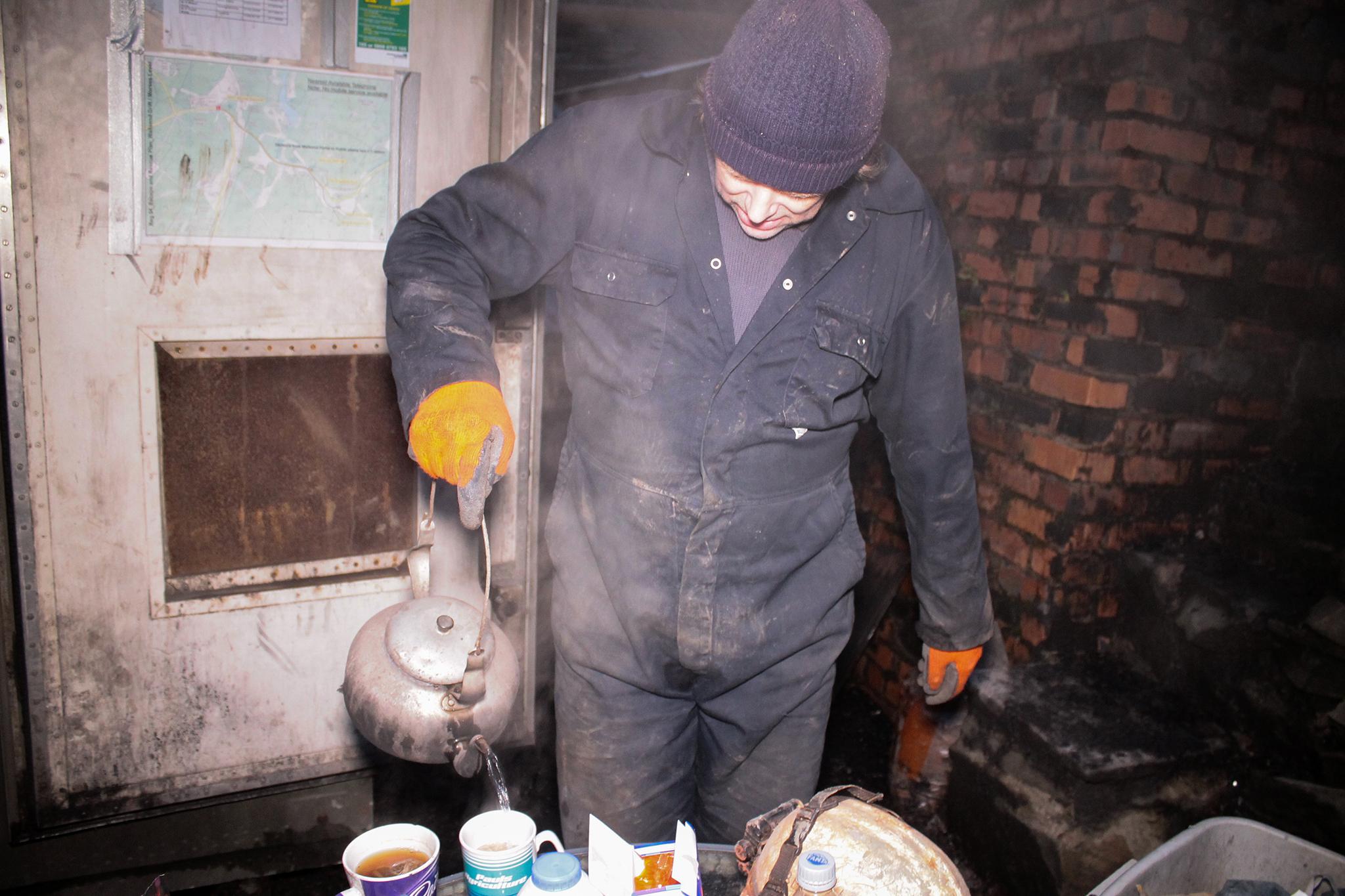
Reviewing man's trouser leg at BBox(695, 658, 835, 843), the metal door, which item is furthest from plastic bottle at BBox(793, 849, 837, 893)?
the metal door

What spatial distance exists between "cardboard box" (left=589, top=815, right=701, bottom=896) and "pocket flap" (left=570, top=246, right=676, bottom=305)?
1.05 meters

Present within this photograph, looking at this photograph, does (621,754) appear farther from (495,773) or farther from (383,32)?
(383,32)

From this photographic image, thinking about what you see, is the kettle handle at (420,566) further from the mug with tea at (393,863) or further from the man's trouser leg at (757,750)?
the man's trouser leg at (757,750)

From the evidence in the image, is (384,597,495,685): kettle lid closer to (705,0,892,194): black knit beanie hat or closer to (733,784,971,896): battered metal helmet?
(733,784,971,896): battered metal helmet

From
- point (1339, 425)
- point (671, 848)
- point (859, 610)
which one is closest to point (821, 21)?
point (671, 848)

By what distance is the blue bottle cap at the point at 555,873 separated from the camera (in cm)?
137

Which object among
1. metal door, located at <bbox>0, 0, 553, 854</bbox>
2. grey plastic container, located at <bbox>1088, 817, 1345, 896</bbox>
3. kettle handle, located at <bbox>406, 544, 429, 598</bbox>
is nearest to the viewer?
kettle handle, located at <bbox>406, 544, 429, 598</bbox>

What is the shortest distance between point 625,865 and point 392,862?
13.9 inches

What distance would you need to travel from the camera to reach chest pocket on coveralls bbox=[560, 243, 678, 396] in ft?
6.49

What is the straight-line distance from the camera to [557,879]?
4.49 ft

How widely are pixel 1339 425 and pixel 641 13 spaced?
3.27m

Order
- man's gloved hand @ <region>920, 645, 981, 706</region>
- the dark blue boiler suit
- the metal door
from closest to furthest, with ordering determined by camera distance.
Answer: the dark blue boiler suit < the metal door < man's gloved hand @ <region>920, 645, 981, 706</region>

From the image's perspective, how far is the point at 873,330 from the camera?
6.86 feet

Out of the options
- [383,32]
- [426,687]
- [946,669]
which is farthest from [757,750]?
[383,32]
